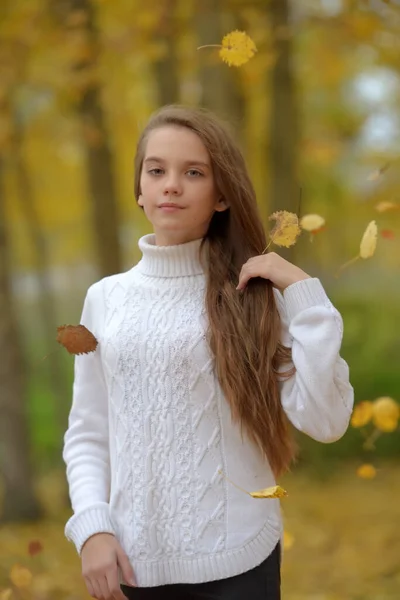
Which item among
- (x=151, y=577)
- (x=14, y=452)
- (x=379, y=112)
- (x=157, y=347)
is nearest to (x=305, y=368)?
(x=157, y=347)

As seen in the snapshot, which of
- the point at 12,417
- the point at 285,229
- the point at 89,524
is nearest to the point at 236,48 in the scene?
the point at 285,229

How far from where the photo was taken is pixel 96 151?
4.32 meters

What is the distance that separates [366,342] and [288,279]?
5.57m

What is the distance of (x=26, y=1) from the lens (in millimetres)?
4430

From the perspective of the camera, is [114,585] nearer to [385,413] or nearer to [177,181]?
[177,181]

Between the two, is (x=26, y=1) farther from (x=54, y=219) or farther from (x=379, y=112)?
(x=54, y=219)

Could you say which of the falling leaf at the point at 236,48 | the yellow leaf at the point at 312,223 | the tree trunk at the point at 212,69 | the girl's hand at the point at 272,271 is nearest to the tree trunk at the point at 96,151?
the tree trunk at the point at 212,69

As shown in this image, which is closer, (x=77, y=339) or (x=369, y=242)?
(x=77, y=339)

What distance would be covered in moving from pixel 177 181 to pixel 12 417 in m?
3.01

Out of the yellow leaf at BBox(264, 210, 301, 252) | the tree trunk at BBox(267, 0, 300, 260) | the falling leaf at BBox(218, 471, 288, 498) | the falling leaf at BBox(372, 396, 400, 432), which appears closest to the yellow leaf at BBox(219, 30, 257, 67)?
the yellow leaf at BBox(264, 210, 301, 252)

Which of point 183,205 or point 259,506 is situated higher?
point 183,205

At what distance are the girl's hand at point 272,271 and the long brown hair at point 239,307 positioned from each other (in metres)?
0.05

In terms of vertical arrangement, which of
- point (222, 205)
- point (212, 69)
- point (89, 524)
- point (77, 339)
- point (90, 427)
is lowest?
point (89, 524)

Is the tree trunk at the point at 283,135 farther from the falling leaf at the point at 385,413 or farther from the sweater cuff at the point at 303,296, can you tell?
the sweater cuff at the point at 303,296
